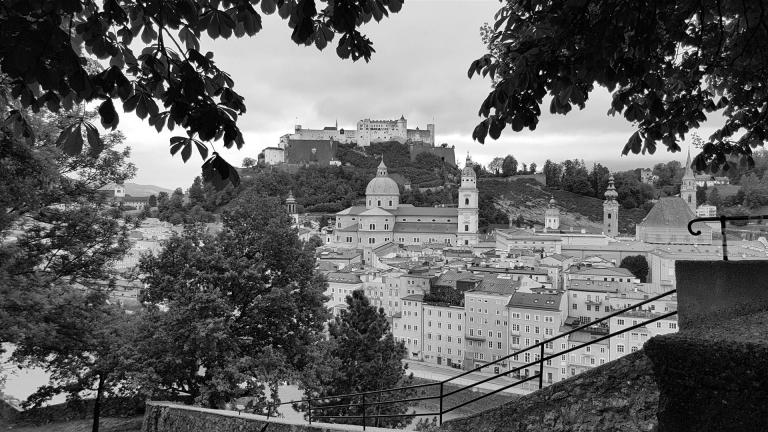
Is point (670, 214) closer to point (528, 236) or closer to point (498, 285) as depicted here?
point (528, 236)

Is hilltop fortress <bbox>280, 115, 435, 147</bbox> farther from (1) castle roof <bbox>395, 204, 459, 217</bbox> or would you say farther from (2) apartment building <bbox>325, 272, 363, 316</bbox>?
(2) apartment building <bbox>325, 272, 363, 316</bbox>

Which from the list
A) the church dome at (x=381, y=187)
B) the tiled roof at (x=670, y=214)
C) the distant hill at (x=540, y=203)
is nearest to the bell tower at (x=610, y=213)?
the distant hill at (x=540, y=203)

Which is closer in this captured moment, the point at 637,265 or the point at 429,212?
the point at 637,265

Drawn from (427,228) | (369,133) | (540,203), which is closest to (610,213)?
(540,203)

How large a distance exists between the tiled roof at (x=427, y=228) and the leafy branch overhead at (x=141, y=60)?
7348 centimetres

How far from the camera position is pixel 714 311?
295 cm

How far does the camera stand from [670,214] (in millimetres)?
60750

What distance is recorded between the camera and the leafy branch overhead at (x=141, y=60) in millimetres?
1964

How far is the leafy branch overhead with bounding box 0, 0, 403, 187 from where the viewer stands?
1.96 meters

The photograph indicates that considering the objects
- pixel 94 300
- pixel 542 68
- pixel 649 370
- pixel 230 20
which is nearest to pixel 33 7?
pixel 230 20

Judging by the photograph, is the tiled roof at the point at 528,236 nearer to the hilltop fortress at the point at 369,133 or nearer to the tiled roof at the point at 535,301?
the tiled roof at the point at 535,301

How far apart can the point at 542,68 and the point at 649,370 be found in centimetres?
209

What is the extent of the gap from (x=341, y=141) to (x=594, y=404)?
123 meters

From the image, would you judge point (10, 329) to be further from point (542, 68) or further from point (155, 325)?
point (542, 68)
